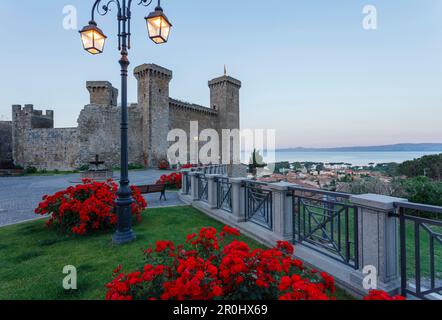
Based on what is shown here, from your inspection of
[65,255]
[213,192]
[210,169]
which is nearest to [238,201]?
[213,192]

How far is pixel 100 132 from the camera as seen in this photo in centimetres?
2759

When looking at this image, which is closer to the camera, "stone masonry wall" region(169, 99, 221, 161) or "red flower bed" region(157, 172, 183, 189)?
"red flower bed" region(157, 172, 183, 189)

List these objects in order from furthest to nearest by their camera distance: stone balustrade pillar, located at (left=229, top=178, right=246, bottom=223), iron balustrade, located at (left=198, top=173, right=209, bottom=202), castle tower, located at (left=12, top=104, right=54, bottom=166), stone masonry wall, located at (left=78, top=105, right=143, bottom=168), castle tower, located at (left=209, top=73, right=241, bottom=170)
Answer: castle tower, located at (left=209, top=73, right=241, bottom=170)
castle tower, located at (left=12, top=104, right=54, bottom=166)
stone masonry wall, located at (left=78, top=105, right=143, bottom=168)
iron balustrade, located at (left=198, top=173, right=209, bottom=202)
stone balustrade pillar, located at (left=229, top=178, right=246, bottom=223)

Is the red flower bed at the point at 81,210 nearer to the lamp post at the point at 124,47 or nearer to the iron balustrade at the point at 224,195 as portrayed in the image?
the lamp post at the point at 124,47

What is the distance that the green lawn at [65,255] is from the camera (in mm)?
3291

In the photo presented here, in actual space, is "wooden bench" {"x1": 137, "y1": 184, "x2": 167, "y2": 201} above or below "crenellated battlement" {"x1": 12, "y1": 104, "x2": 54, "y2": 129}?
below

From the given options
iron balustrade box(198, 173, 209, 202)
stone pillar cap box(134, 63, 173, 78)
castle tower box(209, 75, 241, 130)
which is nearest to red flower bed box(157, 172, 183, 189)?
iron balustrade box(198, 173, 209, 202)

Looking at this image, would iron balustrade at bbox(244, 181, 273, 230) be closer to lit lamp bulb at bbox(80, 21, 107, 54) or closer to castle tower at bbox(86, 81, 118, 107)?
lit lamp bulb at bbox(80, 21, 107, 54)

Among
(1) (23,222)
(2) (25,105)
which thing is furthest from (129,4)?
(2) (25,105)

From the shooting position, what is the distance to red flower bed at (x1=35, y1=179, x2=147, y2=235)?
5.53 meters

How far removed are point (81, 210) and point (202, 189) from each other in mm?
4059
